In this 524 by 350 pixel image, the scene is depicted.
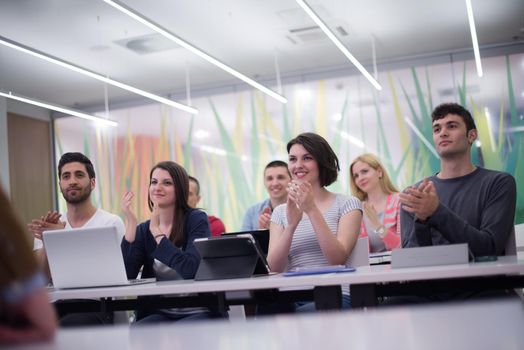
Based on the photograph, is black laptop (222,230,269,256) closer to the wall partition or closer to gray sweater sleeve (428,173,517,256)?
gray sweater sleeve (428,173,517,256)

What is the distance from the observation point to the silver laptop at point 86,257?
2.48 metres

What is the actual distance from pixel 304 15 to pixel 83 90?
3.47 meters

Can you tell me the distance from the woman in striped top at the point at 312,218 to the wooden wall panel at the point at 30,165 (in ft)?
20.4

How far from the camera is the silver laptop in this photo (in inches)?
97.6

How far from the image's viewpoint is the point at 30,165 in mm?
8648

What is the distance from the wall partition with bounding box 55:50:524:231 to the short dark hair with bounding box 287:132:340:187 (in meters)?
4.54

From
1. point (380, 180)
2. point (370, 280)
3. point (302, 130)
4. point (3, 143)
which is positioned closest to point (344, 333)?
point (370, 280)

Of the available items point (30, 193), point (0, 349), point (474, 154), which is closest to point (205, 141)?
point (30, 193)

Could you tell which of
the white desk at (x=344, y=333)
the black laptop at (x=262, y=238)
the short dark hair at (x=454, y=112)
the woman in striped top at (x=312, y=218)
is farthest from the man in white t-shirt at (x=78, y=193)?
the white desk at (x=344, y=333)

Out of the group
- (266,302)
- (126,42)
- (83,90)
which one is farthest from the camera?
(83,90)

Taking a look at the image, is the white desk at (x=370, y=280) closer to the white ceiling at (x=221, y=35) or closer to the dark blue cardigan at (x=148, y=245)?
the dark blue cardigan at (x=148, y=245)

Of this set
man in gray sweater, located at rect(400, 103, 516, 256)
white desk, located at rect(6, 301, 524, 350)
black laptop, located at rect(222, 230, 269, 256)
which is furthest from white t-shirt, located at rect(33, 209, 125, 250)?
white desk, located at rect(6, 301, 524, 350)

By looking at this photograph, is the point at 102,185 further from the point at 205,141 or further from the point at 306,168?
the point at 306,168

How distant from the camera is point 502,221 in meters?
2.45
